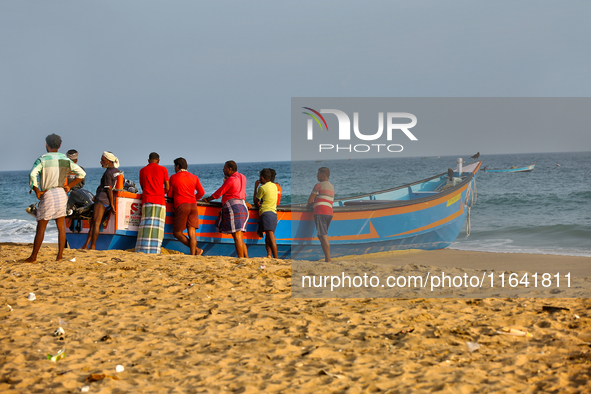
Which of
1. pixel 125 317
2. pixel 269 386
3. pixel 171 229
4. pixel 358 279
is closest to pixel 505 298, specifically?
pixel 358 279

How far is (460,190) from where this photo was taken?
10758 mm

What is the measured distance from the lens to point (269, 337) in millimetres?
3691

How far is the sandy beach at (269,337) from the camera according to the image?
9.52 ft

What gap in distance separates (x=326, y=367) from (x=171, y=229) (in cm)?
544

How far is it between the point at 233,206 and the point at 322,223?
1429 millimetres

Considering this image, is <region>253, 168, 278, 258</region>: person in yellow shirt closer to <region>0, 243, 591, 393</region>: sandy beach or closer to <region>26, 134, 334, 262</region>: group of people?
<region>26, 134, 334, 262</region>: group of people

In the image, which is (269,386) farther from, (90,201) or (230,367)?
(90,201)

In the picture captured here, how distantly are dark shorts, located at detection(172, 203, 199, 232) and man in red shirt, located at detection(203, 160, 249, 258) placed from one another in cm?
41

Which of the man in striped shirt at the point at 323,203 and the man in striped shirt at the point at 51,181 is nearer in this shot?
the man in striped shirt at the point at 51,181

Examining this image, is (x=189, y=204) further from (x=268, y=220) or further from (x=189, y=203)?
(x=268, y=220)

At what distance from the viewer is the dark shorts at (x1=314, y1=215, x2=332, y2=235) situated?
7750 millimetres

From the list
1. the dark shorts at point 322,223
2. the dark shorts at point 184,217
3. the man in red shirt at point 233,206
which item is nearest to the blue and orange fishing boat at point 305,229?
the dark shorts at point 322,223

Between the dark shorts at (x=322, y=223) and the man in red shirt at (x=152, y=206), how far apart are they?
7.79ft

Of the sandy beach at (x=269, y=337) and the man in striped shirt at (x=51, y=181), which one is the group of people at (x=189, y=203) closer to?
the man in striped shirt at (x=51, y=181)
